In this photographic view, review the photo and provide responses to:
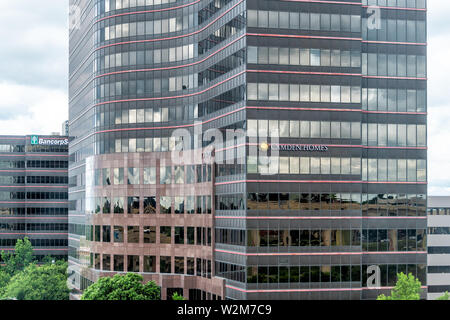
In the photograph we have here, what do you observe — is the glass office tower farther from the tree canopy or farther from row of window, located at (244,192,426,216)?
the tree canopy

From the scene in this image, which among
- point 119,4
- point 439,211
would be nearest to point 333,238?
point 119,4

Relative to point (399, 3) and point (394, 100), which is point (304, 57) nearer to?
point (394, 100)

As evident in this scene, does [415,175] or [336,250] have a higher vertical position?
[415,175]

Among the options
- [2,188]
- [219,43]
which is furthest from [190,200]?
[2,188]

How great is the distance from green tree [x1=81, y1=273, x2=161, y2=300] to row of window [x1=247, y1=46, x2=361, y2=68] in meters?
34.1

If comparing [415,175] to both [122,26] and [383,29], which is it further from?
[122,26]

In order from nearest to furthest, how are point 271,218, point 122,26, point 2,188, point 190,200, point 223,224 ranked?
1. point 271,218
2. point 223,224
3. point 190,200
4. point 122,26
5. point 2,188

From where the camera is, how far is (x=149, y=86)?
103875 millimetres

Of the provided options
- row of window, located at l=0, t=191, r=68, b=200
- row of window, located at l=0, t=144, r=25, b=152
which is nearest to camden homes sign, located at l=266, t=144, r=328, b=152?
row of window, located at l=0, t=191, r=68, b=200

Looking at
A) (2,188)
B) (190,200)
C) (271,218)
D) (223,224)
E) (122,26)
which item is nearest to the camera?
(271,218)

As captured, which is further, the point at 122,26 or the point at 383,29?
the point at 122,26

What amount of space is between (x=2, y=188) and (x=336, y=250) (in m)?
122

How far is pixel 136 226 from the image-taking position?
10331 centimetres

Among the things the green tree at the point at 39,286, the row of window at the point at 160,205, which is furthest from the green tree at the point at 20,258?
the row of window at the point at 160,205
